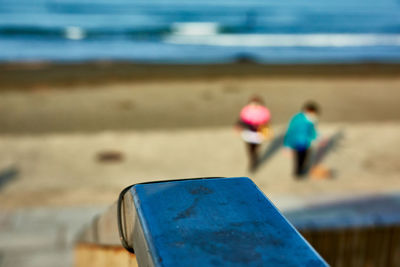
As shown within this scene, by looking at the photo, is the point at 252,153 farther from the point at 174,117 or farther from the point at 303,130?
the point at 174,117

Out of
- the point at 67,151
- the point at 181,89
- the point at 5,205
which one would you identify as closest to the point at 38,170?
the point at 67,151

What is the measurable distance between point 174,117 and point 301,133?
6.00 meters

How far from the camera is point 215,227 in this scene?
1.21 meters

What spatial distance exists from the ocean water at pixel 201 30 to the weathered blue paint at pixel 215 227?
20.3 metres

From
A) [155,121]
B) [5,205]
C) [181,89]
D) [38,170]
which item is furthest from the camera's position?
[181,89]

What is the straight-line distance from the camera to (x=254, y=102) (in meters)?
9.25

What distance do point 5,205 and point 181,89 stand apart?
9273 millimetres

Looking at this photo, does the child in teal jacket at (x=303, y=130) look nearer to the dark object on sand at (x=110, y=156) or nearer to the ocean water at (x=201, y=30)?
the dark object on sand at (x=110, y=156)

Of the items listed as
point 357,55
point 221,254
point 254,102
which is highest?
point 221,254

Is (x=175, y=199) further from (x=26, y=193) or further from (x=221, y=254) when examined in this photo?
(x=26, y=193)

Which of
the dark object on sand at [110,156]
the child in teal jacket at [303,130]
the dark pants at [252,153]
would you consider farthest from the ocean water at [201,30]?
the child in teal jacket at [303,130]

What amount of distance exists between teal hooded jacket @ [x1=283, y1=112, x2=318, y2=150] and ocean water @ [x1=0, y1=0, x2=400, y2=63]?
1295 centimetres

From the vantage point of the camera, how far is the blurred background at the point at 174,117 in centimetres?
784

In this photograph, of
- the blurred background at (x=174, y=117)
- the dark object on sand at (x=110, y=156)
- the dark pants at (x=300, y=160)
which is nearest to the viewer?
the blurred background at (x=174, y=117)
